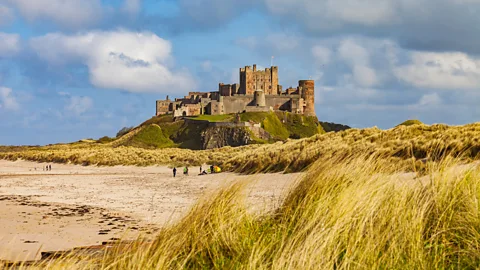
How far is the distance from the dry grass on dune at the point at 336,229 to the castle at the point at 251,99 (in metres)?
79.1

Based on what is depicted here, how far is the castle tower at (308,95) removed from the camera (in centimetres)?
9100

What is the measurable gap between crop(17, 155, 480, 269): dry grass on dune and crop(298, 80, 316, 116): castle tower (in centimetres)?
8602

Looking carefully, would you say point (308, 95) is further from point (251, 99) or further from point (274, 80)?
point (274, 80)

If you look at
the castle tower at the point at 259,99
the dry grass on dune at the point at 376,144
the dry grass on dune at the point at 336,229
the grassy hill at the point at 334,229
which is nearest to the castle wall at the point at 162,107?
the castle tower at the point at 259,99

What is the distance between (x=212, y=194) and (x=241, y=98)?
84.5 m

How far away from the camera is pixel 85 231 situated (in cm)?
930

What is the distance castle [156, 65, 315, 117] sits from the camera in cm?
8775

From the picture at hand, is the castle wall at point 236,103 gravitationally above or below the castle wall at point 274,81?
below

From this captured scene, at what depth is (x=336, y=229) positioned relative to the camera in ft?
12.5

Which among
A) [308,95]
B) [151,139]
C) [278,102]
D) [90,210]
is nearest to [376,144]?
[90,210]

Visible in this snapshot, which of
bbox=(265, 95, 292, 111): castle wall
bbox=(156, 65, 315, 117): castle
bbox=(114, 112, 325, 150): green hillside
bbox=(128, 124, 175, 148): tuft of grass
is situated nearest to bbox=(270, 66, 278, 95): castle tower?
bbox=(156, 65, 315, 117): castle

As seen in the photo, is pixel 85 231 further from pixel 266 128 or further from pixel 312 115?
pixel 312 115

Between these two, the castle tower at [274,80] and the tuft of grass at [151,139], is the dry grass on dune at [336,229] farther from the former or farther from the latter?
the castle tower at [274,80]

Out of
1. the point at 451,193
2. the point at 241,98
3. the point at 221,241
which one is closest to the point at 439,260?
the point at 451,193
